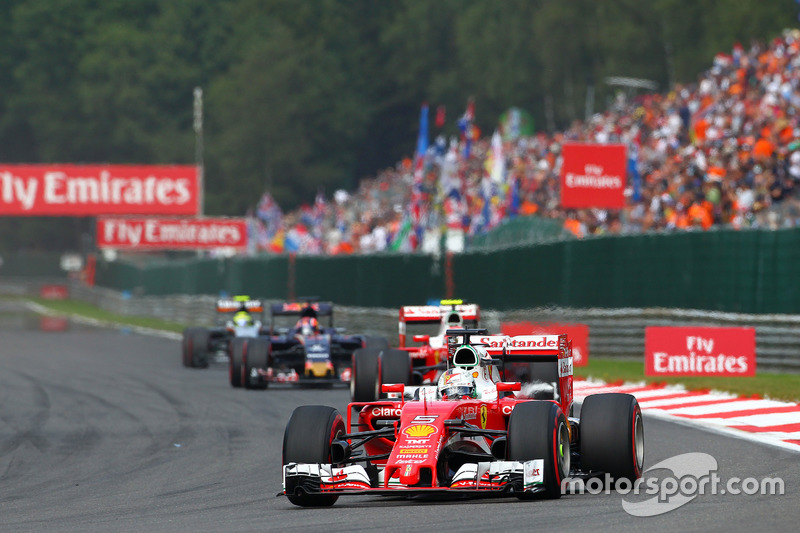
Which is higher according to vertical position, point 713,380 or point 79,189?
point 79,189

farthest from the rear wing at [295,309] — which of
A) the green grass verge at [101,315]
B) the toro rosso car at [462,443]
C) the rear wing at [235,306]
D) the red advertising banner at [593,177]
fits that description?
the green grass verge at [101,315]

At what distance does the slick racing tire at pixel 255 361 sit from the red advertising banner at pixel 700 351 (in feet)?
17.7

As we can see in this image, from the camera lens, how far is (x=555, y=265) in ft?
88.1

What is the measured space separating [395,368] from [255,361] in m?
4.92

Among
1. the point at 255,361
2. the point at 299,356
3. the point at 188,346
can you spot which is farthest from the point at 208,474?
the point at 188,346

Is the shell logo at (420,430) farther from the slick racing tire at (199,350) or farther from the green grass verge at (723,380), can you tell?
the slick racing tire at (199,350)

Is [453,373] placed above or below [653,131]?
below

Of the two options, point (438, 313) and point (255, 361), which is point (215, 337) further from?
point (438, 313)

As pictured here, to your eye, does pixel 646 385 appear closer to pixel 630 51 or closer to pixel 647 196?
pixel 647 196

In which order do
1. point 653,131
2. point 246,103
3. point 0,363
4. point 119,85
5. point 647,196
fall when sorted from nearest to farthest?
point 0,363
point 647,196
point 653,131
point 246,103
point 119,85

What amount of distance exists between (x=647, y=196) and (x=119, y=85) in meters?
76.7

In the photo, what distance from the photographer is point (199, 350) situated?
2750 centimetres

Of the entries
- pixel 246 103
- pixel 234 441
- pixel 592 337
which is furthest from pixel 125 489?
pixel 246 103

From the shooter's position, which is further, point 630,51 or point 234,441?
point 630,51
